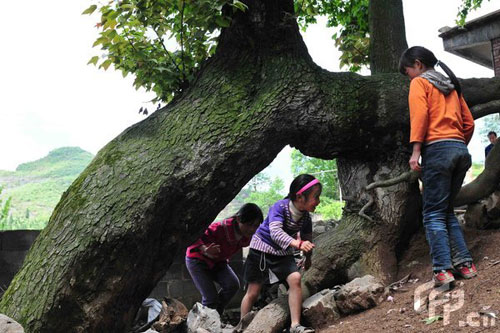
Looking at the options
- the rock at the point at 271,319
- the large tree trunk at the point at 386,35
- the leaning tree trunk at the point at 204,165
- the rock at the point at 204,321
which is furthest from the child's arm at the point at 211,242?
the large tree trunk at the point at 386,35

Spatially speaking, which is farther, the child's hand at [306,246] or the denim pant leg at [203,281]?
the denim pant leg at [203,281]

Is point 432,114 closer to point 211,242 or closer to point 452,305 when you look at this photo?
point 452,305

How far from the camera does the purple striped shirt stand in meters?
4.60

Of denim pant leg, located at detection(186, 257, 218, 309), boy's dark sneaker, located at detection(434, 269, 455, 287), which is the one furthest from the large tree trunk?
denim pant leg, located at detection(186, 257, 218, 309)

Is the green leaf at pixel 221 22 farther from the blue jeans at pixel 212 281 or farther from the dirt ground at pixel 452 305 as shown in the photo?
the dirt ground at pixel 452 305

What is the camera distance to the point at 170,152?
4.59 metres

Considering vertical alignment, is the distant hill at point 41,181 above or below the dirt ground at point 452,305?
above

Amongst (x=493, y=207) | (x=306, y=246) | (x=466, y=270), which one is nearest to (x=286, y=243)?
(x=306, y=246)

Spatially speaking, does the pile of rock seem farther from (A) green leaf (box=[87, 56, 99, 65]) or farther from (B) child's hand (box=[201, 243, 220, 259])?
(A) green leaf (box=[87, 56, 99, 65])

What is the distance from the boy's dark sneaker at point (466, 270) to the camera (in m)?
4.12

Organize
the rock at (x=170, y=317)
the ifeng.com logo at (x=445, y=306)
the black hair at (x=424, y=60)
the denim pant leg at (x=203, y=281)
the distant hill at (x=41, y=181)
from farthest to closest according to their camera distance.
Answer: the distant hill at (x=41, y=181), the denim pant leg at (x=203, y=281), the rock at (x=170, y=317), the black hair at (x=424, y=60), the ifeng.com logo at (x=445, y=306)

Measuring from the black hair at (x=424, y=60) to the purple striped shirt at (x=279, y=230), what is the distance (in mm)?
1625

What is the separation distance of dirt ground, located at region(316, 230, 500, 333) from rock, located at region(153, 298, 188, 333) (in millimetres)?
1901

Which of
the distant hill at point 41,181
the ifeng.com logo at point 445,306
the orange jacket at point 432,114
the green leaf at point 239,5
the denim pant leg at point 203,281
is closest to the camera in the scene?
the ifeng.com logo at point 445,306
